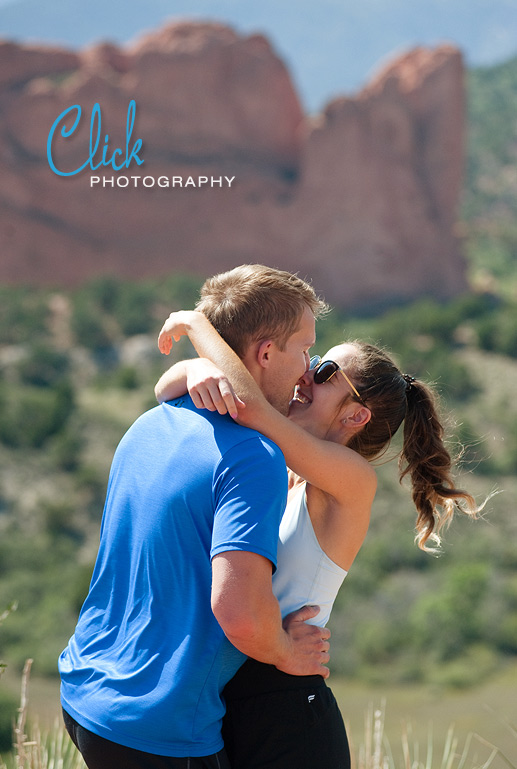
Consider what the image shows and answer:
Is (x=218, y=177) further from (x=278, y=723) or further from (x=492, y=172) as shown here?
(x=492, y=172)

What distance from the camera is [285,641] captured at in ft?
5.40

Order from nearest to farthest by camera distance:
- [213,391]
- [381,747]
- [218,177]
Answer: [213,391] < [381,747] < [218,177]

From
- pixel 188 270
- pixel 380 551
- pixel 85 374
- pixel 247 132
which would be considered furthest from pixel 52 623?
pixel 247 132

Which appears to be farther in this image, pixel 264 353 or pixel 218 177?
pixel 218 177

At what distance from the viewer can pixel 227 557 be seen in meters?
1.49

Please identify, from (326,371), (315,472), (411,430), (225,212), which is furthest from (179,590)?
(225,212)

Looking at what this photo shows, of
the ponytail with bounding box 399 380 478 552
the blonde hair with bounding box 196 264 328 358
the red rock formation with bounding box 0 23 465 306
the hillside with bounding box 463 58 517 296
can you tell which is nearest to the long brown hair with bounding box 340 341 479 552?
the ponytail with bounding box 399 380 478 552

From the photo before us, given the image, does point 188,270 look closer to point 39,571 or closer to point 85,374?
point 85,374

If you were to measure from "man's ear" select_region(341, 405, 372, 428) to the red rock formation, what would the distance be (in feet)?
74.5

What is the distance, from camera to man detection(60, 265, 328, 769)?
1.51 meters

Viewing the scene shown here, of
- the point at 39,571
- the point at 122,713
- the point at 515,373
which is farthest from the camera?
the point at 515,373

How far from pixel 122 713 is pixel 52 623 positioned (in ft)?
34.1

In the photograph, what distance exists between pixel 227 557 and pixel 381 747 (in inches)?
112

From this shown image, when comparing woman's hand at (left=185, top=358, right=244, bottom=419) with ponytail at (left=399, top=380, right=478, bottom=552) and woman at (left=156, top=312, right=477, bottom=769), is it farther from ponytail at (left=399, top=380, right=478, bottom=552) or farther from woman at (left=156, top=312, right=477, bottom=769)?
ponytail at (left=399, top=380, right=478, bottom=552)
